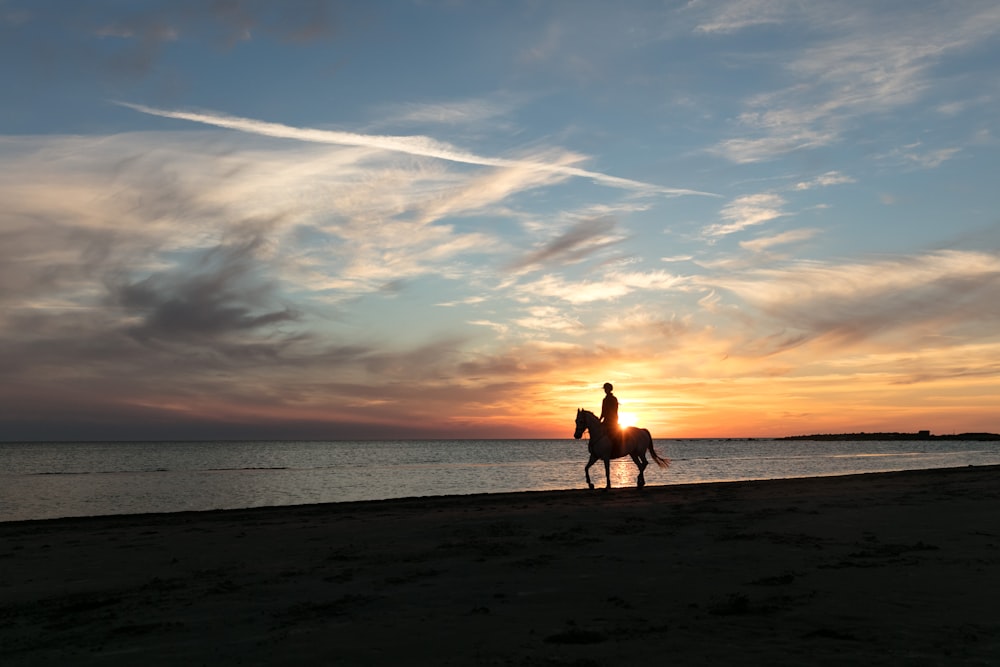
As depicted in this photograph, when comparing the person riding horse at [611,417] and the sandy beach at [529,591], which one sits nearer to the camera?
the sandy beach at [529,591]

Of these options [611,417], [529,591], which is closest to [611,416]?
[611,417]

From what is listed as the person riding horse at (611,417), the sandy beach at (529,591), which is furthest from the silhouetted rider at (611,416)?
the sandy beach at (529,591)

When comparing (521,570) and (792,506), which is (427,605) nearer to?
(521,570)

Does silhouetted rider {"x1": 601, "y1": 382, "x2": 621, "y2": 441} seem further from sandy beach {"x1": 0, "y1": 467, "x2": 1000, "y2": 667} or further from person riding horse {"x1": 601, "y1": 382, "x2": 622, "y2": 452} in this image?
sandy beach {"x1": 0, "y1": 467, "x2": 1000, "y2": 667}

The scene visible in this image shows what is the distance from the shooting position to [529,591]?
28.2 ft

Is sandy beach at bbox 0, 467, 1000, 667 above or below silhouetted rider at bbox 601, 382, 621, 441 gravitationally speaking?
below

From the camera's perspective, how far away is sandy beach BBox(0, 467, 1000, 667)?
622 cm

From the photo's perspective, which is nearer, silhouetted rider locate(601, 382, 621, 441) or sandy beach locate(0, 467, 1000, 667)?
sandy beach locate(0, 467, 1000, 667)

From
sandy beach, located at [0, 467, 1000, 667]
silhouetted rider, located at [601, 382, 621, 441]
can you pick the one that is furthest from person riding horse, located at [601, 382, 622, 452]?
sandy beach, located at [0, 467, 1000, 667]

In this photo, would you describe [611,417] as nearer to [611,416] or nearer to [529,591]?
[611,416]

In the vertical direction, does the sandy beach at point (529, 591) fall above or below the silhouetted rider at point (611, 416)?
below

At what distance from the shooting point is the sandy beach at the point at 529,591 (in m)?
6.22

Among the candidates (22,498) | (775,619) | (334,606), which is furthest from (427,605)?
(22,498)

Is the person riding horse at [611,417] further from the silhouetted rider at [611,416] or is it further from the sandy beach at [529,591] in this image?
the sandy beach at [529,591]
